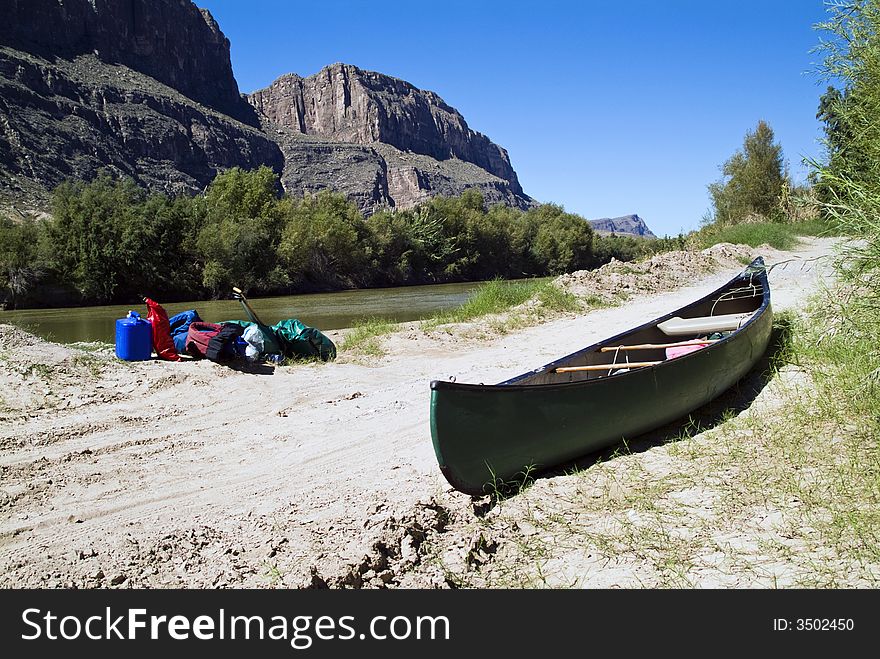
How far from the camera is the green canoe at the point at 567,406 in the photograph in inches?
187

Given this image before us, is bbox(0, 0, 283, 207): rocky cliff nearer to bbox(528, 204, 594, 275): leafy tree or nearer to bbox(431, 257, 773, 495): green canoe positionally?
bbox(528, 204, 594, 275): leafy tree

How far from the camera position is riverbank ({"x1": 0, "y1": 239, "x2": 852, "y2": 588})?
4.01 m

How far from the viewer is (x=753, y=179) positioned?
38625 mm

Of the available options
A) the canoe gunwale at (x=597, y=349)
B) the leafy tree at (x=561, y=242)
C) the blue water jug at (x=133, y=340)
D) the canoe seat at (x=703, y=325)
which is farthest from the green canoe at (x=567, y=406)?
the leafy tree at (x=561, y=242)

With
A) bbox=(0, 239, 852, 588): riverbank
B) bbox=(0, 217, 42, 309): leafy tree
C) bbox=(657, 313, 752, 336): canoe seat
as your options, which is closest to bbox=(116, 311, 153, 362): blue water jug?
bbox=(0, 239, 852, 588): riverbank

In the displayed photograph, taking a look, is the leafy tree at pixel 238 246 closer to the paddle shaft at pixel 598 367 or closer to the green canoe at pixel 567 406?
the paddle shaft at pixel 598 367

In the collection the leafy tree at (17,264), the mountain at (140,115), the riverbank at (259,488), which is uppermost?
the mountain at (140,115)

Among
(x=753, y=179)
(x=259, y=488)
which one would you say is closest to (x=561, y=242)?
(x=753, y=179)

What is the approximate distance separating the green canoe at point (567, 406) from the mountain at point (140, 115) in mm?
66553

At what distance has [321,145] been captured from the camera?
180m

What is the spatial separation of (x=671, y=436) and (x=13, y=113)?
9989 cm

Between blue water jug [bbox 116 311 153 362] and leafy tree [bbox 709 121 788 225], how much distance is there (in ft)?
116
